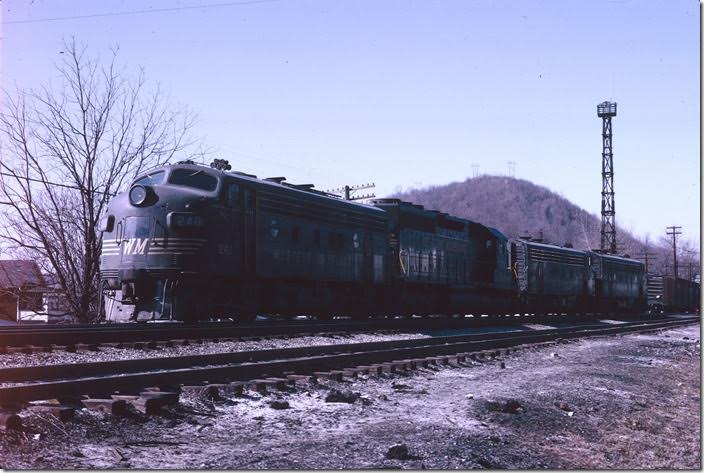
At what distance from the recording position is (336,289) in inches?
798

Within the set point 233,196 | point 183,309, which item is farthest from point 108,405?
point 233,196

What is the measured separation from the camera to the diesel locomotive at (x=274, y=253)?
14.9 meters

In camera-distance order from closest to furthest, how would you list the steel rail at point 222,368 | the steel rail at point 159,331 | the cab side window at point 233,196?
the steel rail at point 222,368 < the steel rail at point 159,331 < the cab side window at point 233,196

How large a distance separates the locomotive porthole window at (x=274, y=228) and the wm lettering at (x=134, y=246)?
3.15 meters

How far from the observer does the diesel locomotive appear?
14859 mm

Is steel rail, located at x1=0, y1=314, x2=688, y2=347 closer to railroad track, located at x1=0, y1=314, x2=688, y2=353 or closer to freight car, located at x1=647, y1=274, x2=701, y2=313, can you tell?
railroad track, located at x1=0, y1=314, x2=688, y2=353

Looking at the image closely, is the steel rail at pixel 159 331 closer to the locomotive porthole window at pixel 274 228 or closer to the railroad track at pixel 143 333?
the railroad track at pixel 143 333

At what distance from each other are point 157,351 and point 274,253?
608 centimetres

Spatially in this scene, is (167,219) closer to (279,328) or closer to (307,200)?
(279,328)

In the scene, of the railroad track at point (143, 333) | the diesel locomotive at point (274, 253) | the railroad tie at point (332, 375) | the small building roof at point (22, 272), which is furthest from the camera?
the small building roof at point (22, 272)

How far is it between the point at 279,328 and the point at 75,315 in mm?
11085

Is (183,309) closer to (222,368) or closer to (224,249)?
(224,249)

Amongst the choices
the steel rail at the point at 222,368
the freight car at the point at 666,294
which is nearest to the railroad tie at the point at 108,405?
the steel rail at the point at 222,368

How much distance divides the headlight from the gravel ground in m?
4.31
